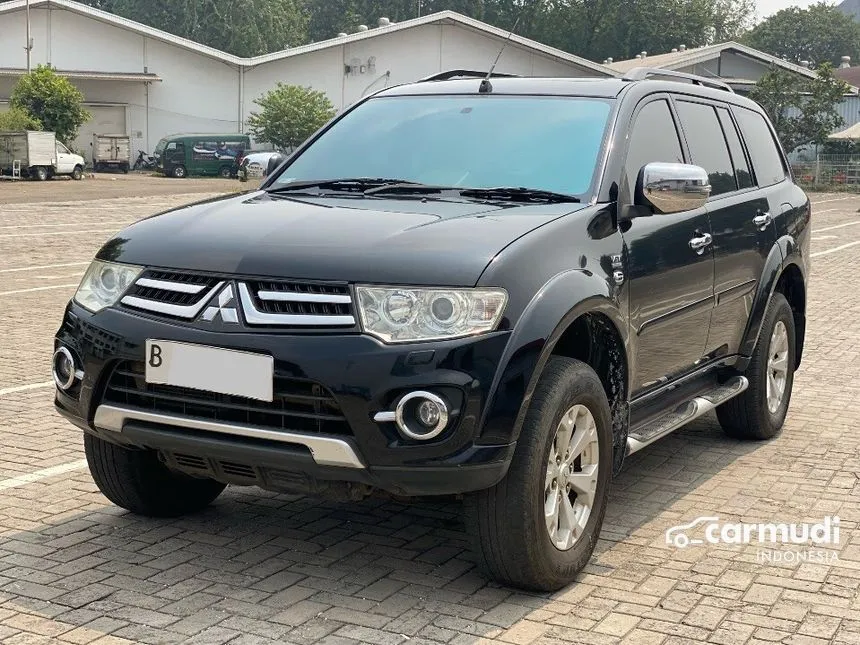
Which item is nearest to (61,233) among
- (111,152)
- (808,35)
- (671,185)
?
(671,185)

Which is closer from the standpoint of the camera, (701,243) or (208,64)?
(701,243)

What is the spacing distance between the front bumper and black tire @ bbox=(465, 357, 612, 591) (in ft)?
0.44

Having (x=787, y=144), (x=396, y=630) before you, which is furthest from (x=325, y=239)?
(x=787, y=144)

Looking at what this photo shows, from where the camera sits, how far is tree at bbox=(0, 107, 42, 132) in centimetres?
4341

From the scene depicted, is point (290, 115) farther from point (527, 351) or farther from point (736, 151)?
point (527, 351)

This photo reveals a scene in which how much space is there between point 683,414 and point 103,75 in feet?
167

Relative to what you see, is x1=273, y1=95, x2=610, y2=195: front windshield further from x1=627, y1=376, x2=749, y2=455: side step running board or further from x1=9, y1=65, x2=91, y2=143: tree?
x1=9, y1=65, x2=91, y2=143: tree

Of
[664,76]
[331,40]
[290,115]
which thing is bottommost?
[664,76]

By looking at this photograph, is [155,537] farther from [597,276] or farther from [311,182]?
[597,276]

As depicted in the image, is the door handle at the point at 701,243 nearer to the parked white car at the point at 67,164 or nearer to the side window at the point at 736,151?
the side window at the point at 736,151

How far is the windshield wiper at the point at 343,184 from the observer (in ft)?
17.3

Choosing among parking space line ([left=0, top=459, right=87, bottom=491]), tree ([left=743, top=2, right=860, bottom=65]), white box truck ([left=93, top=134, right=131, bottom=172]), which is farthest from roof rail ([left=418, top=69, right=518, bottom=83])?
tree ([left=743, top=2, right=860, bottom=65])

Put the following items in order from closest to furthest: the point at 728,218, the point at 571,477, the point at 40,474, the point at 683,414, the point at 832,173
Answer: the point at 571,477 → the point at 683,414 → the point at 40,474 → the point at 728,218 → the point at 832,173

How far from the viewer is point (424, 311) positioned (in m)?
4.05
